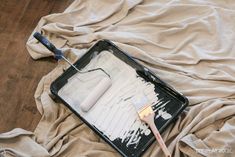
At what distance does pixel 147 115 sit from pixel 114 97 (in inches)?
4.7

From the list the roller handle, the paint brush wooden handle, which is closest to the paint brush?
the paint brush wooden handle

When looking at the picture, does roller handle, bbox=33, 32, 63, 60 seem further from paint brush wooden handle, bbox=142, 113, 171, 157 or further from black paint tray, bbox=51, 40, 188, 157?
paint brush wooden handle, bbox=142, 113, 171, 157

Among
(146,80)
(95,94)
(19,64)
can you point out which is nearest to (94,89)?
(95,94)

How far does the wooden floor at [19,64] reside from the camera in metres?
1.07

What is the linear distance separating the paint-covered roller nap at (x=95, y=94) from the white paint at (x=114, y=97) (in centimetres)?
1

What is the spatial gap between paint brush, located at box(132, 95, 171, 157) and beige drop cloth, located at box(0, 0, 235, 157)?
0.03 m

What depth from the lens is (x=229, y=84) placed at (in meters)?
1.02

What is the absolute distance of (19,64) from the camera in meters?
1.16

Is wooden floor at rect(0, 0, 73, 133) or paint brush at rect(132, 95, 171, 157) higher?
wooden floor at rect(0, 0, 73, 133)

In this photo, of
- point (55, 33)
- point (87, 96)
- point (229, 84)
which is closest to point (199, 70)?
point (229, 84)

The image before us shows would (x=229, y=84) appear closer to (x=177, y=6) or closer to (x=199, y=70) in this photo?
(x=199, y=70)

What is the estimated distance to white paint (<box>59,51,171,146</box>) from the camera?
0.97 meters

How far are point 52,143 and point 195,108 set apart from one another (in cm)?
41

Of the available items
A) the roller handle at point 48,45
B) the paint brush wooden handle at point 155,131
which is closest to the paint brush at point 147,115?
the paint brush wooden handle at point 155,131
